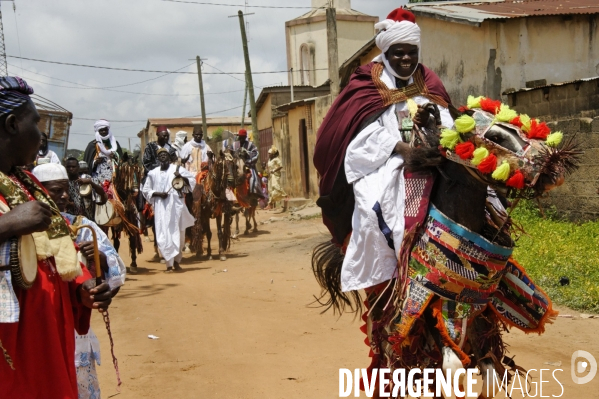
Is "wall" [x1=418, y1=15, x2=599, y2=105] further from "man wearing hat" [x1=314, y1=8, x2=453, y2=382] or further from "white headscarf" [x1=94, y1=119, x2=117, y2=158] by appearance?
"man wearing hat" [x1=314, y1=8, x2=453, y2=382]

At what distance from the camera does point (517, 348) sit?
20.6 ft

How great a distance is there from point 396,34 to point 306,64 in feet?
113

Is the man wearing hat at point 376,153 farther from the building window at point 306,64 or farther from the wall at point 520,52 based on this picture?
the building window at point 306,64

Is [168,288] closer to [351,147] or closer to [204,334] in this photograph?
[204,334]

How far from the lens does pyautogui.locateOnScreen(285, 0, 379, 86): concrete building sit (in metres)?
37.2

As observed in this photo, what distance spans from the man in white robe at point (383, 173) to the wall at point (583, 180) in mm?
6444

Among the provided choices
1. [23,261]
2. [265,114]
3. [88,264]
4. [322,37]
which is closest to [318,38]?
[322,37]

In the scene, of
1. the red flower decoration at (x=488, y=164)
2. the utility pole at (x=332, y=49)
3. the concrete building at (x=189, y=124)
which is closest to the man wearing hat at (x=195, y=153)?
the utility pole at (x=332, y=49)

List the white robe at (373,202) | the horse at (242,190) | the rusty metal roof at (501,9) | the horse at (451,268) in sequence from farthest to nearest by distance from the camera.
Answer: the horse at (242,190) < the rusty metal roof at (501,9) < the white robe at (373,202) < the horse at (451,268)

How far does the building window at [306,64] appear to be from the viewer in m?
37.8

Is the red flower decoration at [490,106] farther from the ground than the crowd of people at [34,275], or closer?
farther from the ground

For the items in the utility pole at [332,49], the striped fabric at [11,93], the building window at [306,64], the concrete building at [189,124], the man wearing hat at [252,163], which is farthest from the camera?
the concrete building at [189,124]

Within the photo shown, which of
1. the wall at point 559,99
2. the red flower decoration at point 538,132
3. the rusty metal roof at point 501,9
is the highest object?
the rusty metal roof at point 501,9

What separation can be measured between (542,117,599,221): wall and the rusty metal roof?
380cm
